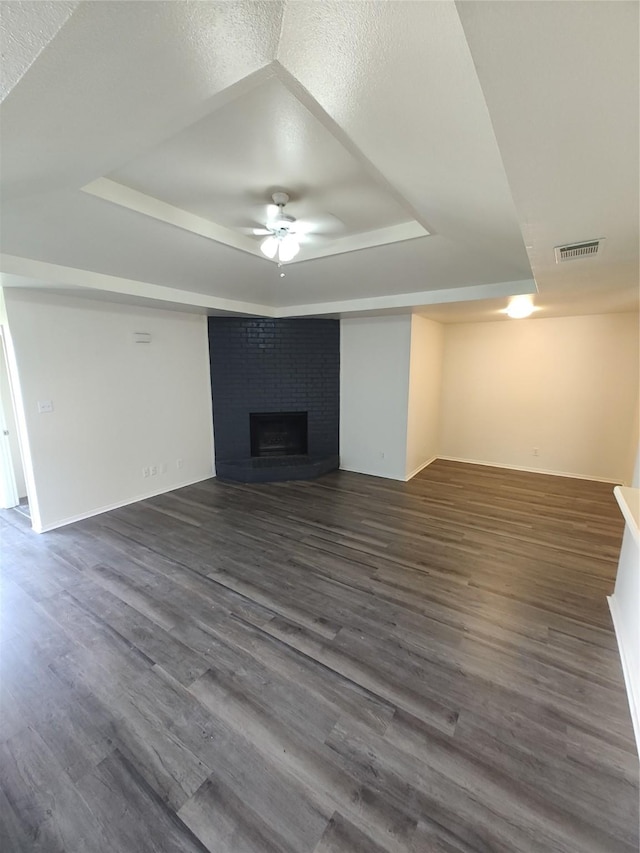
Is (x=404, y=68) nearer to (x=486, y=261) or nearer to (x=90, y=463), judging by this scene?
(x=486, y=261)

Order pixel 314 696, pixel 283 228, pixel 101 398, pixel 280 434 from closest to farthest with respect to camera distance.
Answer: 1. pixel 314 696
2. pixel 283 228
3. pixel 101 398
4. pixel 280 434

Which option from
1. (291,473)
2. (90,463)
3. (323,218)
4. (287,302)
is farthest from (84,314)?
(291,473)

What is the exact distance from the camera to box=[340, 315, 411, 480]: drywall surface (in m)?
4.75

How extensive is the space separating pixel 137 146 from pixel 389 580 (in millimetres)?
3052

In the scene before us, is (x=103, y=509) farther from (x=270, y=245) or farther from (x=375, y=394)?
(x=375, y=394)

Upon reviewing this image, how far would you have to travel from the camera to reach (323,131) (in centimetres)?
174

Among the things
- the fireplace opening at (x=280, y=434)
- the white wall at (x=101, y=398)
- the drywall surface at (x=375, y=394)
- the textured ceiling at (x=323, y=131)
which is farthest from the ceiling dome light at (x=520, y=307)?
the white wall at (x=101, y=398)

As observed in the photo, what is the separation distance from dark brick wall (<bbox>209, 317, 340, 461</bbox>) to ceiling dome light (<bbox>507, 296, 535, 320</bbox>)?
7.71ft

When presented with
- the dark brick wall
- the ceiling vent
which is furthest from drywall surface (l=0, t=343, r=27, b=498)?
the ceiling vent

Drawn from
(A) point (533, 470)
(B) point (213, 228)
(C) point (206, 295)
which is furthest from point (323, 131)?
(A) point (533, 470)

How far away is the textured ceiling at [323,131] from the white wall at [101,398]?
2.25 ft

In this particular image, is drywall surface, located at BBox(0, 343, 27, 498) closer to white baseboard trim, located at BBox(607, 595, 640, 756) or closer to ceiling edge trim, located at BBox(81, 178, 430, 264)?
ceiling edge trim, located at BBox(81, 178, 430, 264)

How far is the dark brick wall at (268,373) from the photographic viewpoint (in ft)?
16.6

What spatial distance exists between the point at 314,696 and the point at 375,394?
3869 millimetres
